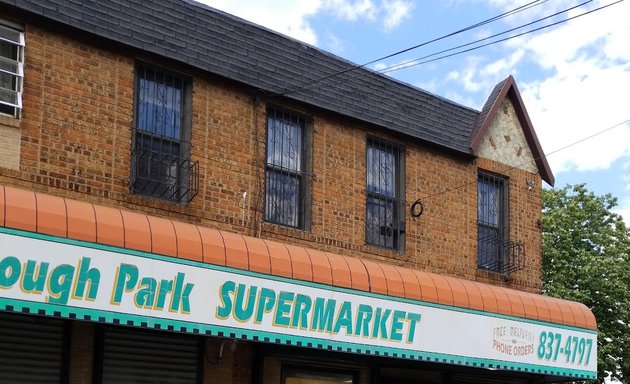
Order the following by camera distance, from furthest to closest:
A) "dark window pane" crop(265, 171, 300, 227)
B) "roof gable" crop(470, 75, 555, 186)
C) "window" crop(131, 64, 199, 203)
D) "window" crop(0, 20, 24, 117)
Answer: "roof gable" crop(470, 75, 555, 186), "dark window pane" crop(265, 171, 300, 227), "window" crop(131, 64, 199, 203), "window" crop(0, 20, 24, 117)

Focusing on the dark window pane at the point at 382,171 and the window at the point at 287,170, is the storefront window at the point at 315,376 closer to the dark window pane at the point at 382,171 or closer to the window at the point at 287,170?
the window at the point at 287,170

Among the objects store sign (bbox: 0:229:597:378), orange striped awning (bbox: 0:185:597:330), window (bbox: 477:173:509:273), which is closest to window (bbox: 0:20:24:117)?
orange striped awning (bbox: 0:185:597:330)

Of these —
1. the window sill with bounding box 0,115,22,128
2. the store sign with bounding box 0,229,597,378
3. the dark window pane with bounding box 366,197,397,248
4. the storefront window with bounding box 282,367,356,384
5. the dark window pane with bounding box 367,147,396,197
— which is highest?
the dark window pane with bounding box 367,147,396,197

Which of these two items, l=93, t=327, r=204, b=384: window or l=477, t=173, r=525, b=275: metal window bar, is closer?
l=93, t=327, r=204, b=384: window

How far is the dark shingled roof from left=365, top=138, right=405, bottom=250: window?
0.48 m

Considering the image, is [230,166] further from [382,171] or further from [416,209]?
[416,209]

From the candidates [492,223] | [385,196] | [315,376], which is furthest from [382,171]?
[315,376]

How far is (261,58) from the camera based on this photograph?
1472 cm

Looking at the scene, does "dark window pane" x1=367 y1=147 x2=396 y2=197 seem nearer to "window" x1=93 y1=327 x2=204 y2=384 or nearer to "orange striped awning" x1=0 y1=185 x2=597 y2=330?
"orange striped awning" x1=0 y1=185 x2=597 y2=330

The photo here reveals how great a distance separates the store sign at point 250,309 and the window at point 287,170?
191cm

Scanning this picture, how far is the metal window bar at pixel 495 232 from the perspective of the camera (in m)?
18.0

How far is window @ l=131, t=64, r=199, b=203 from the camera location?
1311 cm

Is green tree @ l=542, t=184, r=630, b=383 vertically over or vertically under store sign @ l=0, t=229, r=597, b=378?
over

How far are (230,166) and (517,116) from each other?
284 inches
